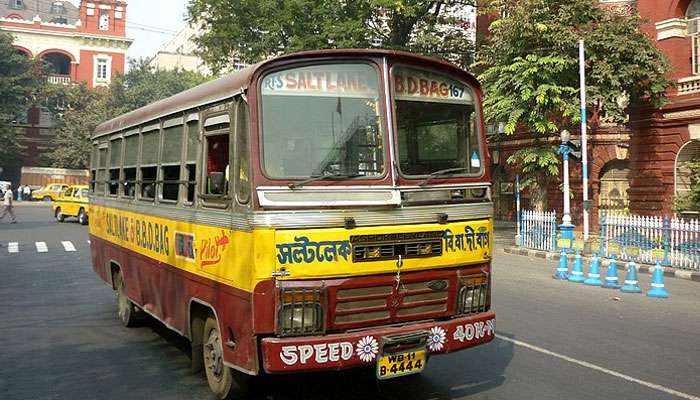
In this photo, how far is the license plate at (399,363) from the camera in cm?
464

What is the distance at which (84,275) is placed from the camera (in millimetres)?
13820

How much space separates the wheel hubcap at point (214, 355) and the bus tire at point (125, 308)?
10.4 feet

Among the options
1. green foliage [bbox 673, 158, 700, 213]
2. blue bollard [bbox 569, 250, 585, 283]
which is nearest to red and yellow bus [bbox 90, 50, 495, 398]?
blue bollard [bbox 569, 250, 585, 283]

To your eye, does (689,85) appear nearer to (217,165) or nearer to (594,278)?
(594,278)

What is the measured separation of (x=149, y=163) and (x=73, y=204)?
2516 cm

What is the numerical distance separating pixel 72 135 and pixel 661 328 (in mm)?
56891

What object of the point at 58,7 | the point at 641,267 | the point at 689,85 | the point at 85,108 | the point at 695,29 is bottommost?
the point at 641,267

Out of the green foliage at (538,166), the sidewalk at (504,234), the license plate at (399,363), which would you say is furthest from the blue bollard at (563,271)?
the license plate at (399,363)

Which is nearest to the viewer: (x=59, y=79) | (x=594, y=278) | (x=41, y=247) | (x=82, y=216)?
(x=594, y=278)

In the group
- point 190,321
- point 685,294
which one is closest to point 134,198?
point 190,321

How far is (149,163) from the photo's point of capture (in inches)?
278

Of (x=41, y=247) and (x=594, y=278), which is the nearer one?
(x=594, y=278)

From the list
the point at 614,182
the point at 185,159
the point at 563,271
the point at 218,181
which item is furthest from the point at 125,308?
the point at 614,182

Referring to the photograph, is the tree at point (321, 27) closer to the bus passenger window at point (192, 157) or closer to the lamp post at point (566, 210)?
the lamp post at point (566, 210)
